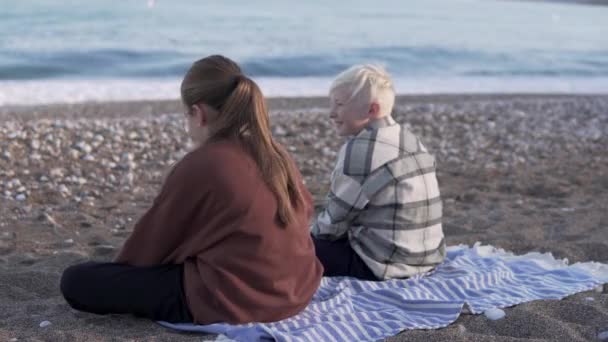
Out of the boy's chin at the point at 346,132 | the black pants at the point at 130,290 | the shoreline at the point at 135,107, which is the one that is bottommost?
the shoreline at the point at 135,107

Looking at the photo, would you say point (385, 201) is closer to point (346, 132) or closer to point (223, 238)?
point (346, 132)

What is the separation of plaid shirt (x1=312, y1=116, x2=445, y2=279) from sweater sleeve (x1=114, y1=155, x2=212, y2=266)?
836 millimetres

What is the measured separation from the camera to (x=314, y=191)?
6.30 metres

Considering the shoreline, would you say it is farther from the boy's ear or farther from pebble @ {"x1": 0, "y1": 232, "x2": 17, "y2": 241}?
the boy's ear

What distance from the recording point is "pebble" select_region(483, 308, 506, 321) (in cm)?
354

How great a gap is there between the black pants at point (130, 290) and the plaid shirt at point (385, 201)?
2.86 feet

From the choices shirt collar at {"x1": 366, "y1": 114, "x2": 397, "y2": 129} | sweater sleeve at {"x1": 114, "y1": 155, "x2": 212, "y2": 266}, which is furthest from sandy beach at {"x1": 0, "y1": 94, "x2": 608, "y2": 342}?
shirt collar at {"x1": 366, "y1": 114, "x2": 397, "y2": 129}

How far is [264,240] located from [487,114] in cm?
678

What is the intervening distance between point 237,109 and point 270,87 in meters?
11.1

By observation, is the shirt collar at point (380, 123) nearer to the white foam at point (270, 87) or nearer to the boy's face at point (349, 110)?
the boy's face at point (349, 110)

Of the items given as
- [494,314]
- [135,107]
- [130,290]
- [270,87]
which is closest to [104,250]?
[130,290]

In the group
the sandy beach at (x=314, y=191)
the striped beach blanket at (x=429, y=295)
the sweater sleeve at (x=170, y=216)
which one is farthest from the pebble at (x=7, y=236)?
the striped beach blanket at (x=429, y=295)

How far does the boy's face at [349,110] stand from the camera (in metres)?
3.85

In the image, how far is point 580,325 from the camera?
3.42 metres
